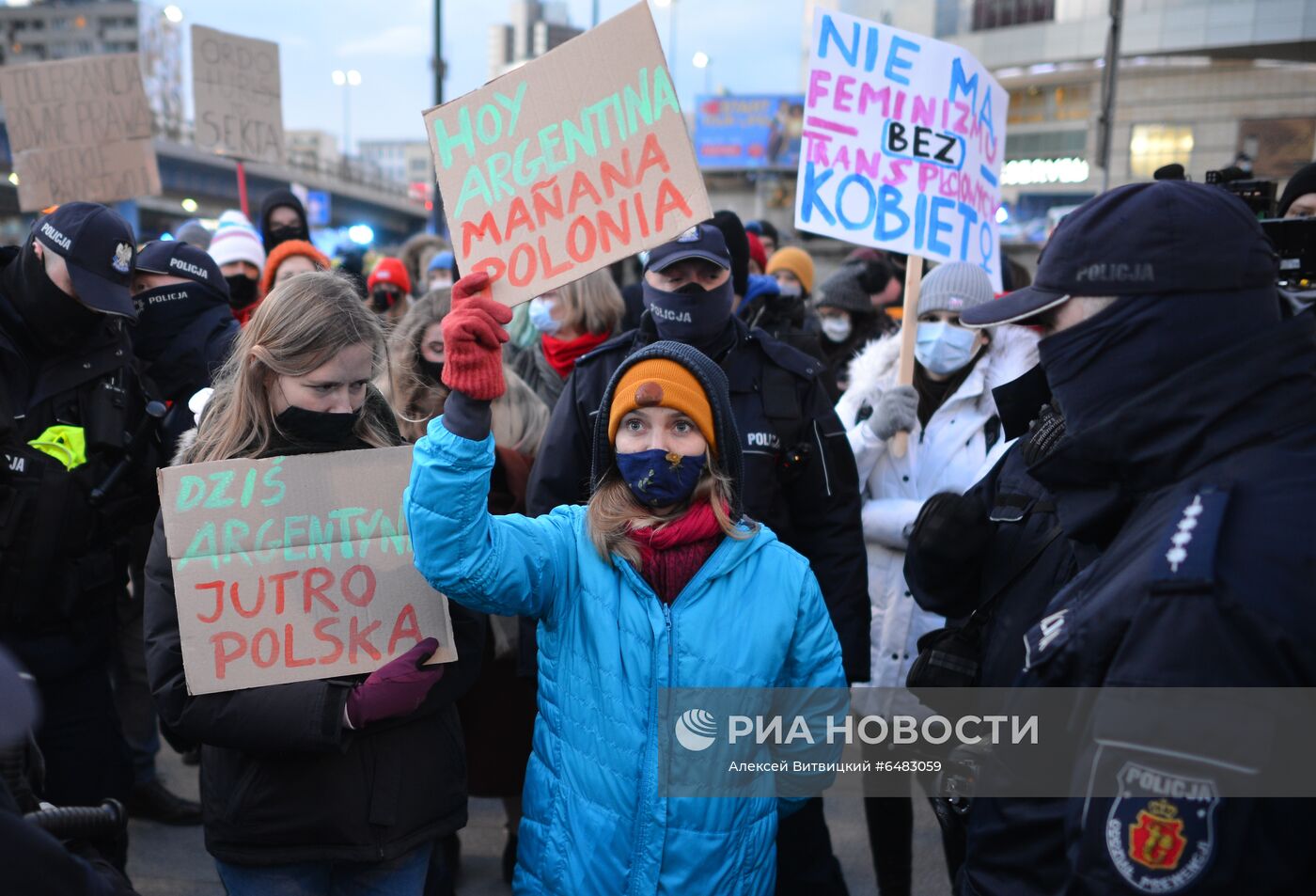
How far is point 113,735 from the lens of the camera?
3387mm

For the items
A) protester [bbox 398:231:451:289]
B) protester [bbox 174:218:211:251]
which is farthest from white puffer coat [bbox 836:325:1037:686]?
protester [bbox 398:231:451:289]

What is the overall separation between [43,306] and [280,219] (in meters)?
4.14

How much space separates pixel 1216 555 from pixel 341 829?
6.15 ft

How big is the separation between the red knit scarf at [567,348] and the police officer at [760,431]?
1523mm

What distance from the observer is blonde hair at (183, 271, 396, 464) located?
2.49 meters

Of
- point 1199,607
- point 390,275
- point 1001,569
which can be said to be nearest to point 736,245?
point 390,275

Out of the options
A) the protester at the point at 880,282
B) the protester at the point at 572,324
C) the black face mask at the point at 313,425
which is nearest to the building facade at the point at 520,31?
the protester at the point at 880,282

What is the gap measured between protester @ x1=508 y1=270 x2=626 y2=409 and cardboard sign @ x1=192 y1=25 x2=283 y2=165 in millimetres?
3310

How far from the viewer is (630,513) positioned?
2572 mm

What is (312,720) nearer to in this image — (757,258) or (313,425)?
(313,425)

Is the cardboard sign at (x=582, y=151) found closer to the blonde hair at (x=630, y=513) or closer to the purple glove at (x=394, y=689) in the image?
the blonde hair at (x=630, y=513)

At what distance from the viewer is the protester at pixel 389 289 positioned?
7.18 m

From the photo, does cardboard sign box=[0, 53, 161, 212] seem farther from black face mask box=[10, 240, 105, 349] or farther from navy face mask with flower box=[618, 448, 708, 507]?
navy face mask with flower box=[618, 448, 708, 507]

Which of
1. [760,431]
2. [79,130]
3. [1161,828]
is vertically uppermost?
[79,130]
